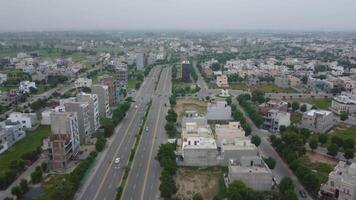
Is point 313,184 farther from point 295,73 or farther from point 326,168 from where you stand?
point 295,73

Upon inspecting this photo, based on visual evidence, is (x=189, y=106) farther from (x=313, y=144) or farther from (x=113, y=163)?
(x=113, y=163)

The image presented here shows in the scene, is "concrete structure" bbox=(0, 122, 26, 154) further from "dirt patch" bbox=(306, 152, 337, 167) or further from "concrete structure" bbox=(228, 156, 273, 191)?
"dirt patch" bbox=(306, 152, 337, 167)

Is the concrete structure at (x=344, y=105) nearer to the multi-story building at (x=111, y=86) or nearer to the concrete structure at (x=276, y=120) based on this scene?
the concrete structure at (x=276, y=120)

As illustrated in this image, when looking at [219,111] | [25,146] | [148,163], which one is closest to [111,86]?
[219,111]

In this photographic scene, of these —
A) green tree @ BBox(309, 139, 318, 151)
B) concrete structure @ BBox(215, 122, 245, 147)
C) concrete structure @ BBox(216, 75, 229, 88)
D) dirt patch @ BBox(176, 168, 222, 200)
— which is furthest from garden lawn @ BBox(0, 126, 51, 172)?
concrete structure @ BBox(216, 75, 229, 88)

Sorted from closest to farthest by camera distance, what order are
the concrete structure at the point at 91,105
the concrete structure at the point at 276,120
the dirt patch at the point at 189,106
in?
1. the concrete structure at the point at 91,105
2. the concrete structure at the point at 276,120
3. the dirt patch at the point at 189,106

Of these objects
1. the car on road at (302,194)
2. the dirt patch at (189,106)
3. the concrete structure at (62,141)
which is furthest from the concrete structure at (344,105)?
the concrete structure at (62,141)

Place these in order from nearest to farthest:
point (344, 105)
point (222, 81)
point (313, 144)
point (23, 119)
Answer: point (313, 144), point (23, 119), point (344, 105), point (222, 81)
